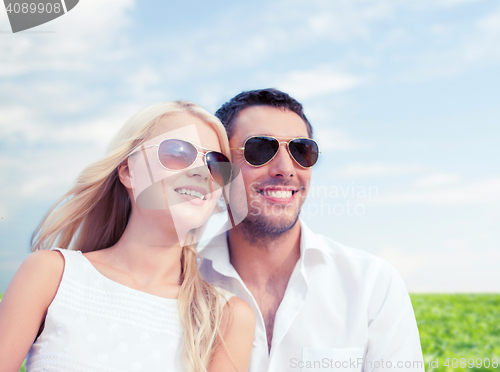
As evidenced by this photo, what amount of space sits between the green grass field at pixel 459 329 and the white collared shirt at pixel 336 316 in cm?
403

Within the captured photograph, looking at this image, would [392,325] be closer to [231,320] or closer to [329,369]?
[329,369]

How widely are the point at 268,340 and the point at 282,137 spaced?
5.48ft

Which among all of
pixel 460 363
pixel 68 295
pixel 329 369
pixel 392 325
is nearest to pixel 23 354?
pixel 68 295

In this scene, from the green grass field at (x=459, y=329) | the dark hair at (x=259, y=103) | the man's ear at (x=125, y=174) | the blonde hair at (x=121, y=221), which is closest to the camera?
the blonde hair at (x=121, y=221)

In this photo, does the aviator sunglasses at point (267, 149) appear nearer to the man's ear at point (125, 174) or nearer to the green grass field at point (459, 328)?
the man's ear at point (125, 174)

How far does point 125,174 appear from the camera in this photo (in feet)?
9.30

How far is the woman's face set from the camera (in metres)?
2.65

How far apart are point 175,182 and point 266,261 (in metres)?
1.30

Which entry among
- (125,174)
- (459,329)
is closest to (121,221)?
(125,174)

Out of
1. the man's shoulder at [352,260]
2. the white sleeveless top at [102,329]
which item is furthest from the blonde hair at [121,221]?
the man's shoulder at [352,260]

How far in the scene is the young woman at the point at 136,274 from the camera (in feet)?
7.72

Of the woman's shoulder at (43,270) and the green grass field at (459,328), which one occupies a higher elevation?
the woman's shoulder at (43,270)

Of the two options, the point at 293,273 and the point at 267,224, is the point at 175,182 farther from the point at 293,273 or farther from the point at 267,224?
the point at 293,273

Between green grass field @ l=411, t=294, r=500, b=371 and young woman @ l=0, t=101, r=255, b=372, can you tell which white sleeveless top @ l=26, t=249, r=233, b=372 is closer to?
young woman @ l=0, t=101, r=255, b=372
